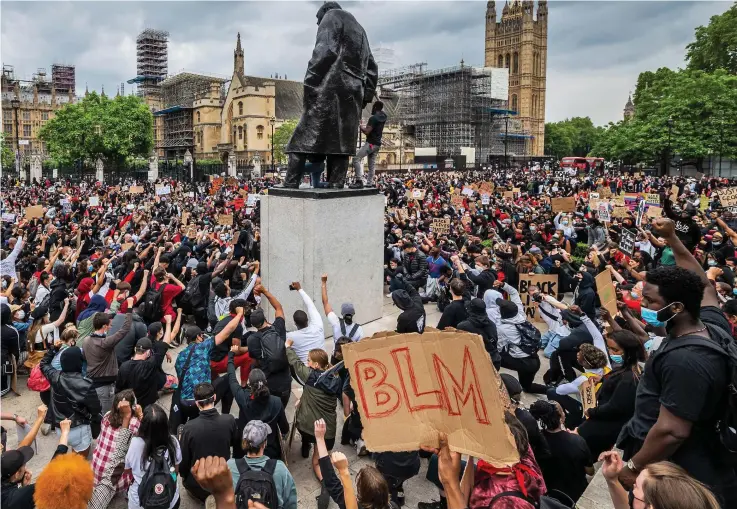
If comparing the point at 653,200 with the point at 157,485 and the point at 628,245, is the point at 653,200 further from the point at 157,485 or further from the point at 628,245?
the point at 157,485

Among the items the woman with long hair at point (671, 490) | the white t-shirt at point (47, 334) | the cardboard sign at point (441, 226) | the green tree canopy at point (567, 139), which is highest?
the green tree canopy at point (567, 139)

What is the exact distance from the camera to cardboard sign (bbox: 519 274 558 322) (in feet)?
26.7

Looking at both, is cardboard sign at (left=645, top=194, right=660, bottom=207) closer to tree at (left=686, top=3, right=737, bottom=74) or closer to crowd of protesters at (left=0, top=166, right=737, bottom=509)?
crowd of protesters at (left=0, top=166, right=737, bottom=509)

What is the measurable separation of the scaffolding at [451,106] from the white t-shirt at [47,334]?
234 feet

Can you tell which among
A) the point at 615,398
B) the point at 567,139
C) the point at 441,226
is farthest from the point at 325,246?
the point at 567,139

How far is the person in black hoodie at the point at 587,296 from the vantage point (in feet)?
24.2

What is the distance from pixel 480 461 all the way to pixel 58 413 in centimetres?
415

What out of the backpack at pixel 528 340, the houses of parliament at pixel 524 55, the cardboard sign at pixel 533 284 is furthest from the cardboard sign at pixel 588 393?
the houses of parliament at pixel 524 55

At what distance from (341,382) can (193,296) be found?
13.9 feet

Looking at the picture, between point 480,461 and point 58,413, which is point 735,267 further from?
point 58,413

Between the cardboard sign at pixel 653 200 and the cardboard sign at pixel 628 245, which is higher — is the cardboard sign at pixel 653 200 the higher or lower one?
the higher one

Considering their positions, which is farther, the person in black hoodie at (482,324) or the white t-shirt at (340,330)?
the person in black hoodie at (482,324)

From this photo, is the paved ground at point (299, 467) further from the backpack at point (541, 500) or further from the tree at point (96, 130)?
the tree at point (96, 130)

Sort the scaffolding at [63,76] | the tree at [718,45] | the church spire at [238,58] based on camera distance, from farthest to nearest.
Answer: the scaffolding at [63,76] → the church spire at [238,58] → the tree at [718,45]
